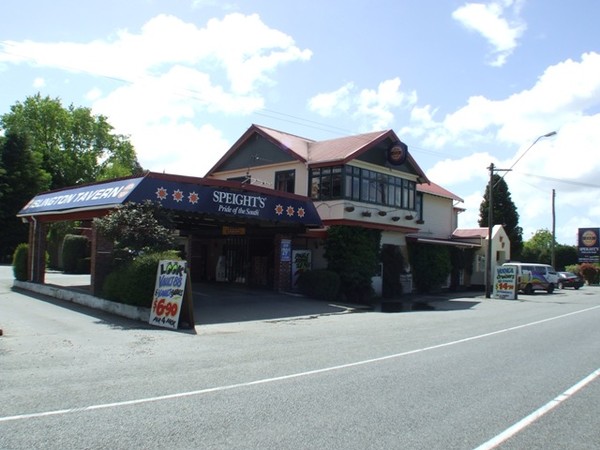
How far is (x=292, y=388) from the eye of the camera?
7.31m

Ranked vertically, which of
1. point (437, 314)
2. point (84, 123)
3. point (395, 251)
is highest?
point (84, 123)

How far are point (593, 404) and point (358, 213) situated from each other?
62.7 feet

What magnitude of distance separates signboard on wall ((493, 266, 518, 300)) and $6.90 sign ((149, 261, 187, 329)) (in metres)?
20.6

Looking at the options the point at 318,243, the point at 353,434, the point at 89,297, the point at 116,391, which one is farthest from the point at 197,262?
the point at 353,434

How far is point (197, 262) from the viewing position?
2966 centimetres

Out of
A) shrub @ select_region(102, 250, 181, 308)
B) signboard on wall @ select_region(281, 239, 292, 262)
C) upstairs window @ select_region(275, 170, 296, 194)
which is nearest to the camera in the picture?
shrub @ select_region(102, 250, 181, 308)

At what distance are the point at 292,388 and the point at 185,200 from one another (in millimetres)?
12309

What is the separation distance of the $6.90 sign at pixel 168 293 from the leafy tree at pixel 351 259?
11.3 metres

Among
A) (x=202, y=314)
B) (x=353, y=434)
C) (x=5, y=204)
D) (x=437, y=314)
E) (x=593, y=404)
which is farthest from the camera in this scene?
(x=5, y=204)

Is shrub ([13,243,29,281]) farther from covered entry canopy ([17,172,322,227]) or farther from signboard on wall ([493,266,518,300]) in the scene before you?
signboard on wall ([493,266,518,300])

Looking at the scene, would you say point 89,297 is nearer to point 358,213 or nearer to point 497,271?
point 358,213

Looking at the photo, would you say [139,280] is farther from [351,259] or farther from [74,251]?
[74,251]

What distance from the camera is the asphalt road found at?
533 cm

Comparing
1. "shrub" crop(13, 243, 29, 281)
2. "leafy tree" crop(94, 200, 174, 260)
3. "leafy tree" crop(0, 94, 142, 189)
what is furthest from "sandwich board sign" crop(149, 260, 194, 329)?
"leafy tree" crop(0, 94, 142, 189)
